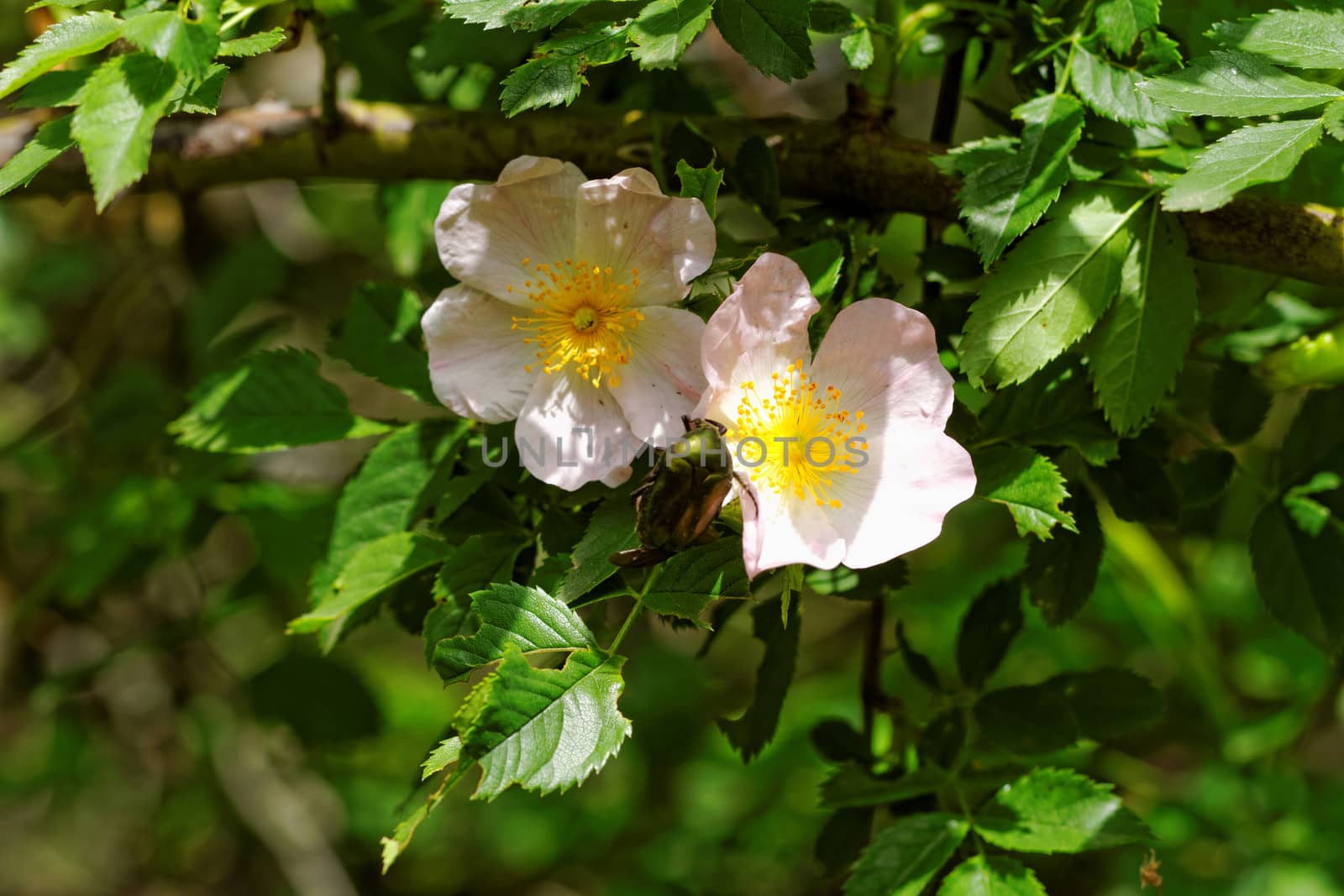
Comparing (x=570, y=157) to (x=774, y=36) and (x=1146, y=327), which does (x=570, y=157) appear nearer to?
(x=774, y=36)

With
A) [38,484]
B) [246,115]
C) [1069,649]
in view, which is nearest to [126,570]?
[38,484]

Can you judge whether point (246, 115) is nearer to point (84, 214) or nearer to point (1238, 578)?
point (84, 214)

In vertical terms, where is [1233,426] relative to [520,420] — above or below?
below

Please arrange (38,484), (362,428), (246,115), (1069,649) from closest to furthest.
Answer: (362,428), (246,115), (1069,649), (38,484)

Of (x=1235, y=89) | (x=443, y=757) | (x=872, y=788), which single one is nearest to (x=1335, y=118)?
(x=1235, y=89)

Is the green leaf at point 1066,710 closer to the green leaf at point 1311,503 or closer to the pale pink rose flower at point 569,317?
the green leaf at point 1311,503

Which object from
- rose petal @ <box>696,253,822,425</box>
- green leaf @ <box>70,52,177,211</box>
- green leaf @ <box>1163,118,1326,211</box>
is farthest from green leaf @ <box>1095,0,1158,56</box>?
green leaf @ <box>70,52,177,211</box>
